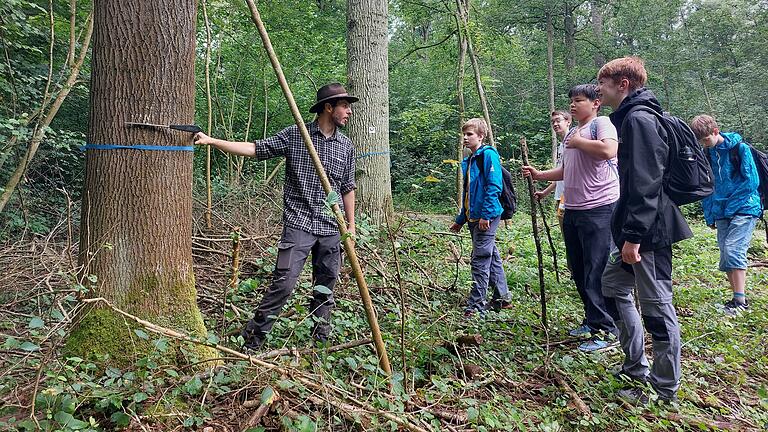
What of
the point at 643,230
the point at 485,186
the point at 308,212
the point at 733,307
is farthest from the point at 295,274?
the point at 733,307

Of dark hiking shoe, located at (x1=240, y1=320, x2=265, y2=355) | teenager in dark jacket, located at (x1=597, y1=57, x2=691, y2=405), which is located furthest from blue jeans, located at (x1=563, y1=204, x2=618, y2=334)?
dark hiking shoe, located at (x1=240, y1=320, x2=265, y2=355)

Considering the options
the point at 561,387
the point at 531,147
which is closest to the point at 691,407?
the point at 561,387

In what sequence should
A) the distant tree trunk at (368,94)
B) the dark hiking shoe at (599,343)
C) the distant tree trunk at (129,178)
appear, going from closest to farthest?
the distant tree trunk at (129,178)
the dark hiking shoe at (599,343)
the distant tree trunk at (368,94)

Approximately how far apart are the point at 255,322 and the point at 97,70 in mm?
1746

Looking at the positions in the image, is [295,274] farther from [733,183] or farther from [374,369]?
[733,183]

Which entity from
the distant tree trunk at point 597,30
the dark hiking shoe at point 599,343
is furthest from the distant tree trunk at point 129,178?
the distant tree trunk at point 597,30

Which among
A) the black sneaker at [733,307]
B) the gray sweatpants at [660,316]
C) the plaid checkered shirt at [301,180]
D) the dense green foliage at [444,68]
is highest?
the dense green foliage at [444,68]

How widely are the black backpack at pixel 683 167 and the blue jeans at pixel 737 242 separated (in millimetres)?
2490

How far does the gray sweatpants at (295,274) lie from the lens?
10.7ft

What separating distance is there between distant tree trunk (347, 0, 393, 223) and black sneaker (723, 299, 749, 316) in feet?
12.4

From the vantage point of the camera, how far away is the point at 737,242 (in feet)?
16.4

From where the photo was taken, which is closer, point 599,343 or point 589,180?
point 599,343

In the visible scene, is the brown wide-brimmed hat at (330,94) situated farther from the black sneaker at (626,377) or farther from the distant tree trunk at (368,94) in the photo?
the distant tree trunk at (368,94)

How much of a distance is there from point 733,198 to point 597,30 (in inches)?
807
